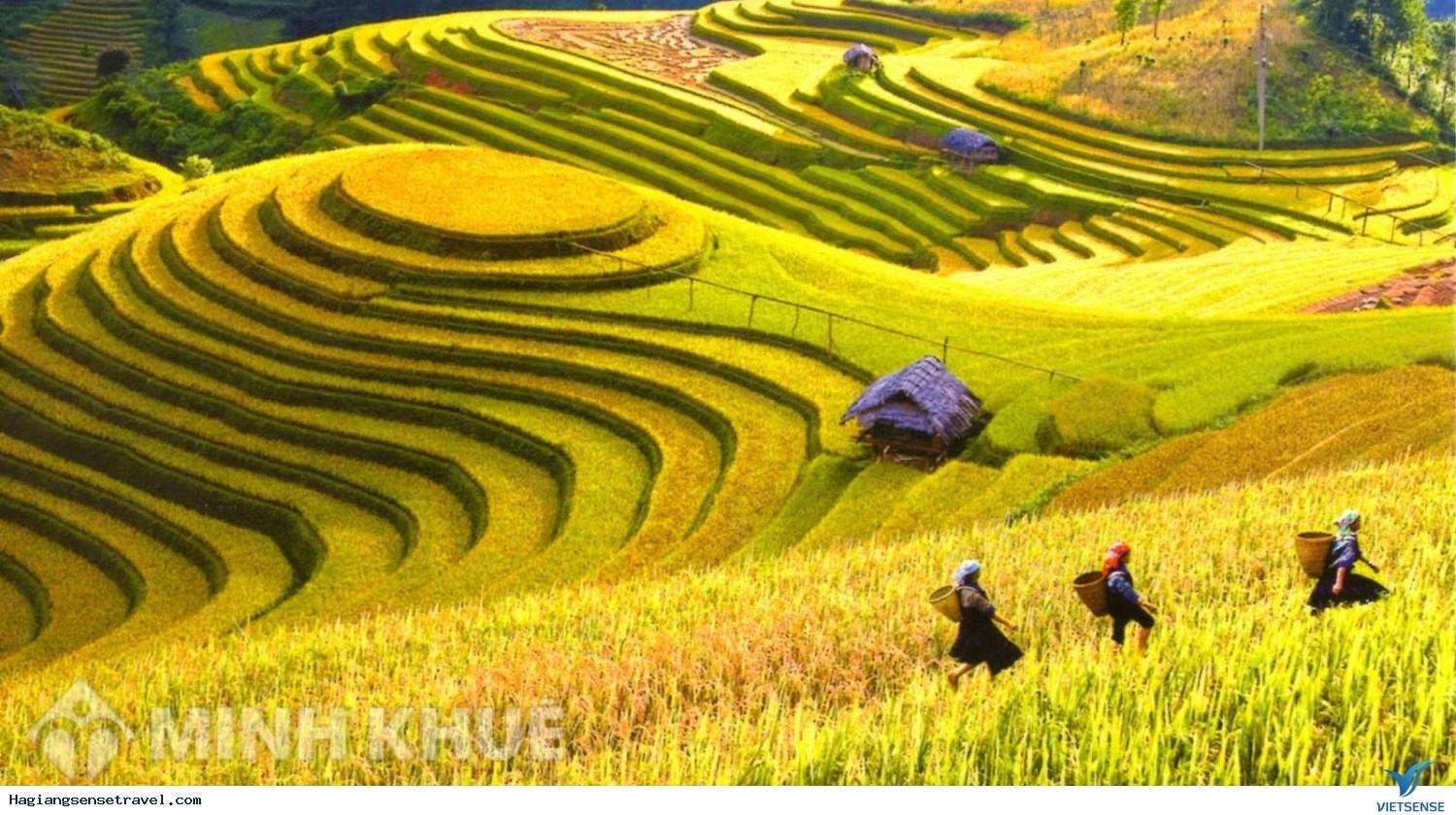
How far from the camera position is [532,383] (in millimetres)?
22328

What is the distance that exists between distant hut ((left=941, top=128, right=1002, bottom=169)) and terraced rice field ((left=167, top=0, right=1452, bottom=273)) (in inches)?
23.9

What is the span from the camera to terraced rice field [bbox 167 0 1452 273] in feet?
139

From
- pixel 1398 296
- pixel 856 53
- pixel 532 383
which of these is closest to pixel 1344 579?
pixel 532 383

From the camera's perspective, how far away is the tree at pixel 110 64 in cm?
6266

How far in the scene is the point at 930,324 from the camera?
24.4 metres

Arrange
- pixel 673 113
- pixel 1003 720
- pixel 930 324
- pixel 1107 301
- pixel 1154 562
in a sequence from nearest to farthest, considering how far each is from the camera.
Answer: pixel 1003 720
pixel 1154 562
pixel 930 324
pixel 1107 301
pixel 673 113

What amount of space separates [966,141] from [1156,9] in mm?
11916

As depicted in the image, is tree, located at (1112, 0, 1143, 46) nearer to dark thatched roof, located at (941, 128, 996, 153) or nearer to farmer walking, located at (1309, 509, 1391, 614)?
dark thatched roof, located at (941, 128, 996, 153)

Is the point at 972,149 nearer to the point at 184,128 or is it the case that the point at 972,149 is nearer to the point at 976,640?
the point at 184,128

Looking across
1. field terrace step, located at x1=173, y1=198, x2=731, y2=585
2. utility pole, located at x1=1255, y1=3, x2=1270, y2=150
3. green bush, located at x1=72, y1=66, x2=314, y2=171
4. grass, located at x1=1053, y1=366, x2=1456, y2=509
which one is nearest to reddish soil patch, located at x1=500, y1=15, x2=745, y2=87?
green bush, located at x1=72, y1=66, x2=314, y2=171

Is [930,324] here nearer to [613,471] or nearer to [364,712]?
[613,471]
